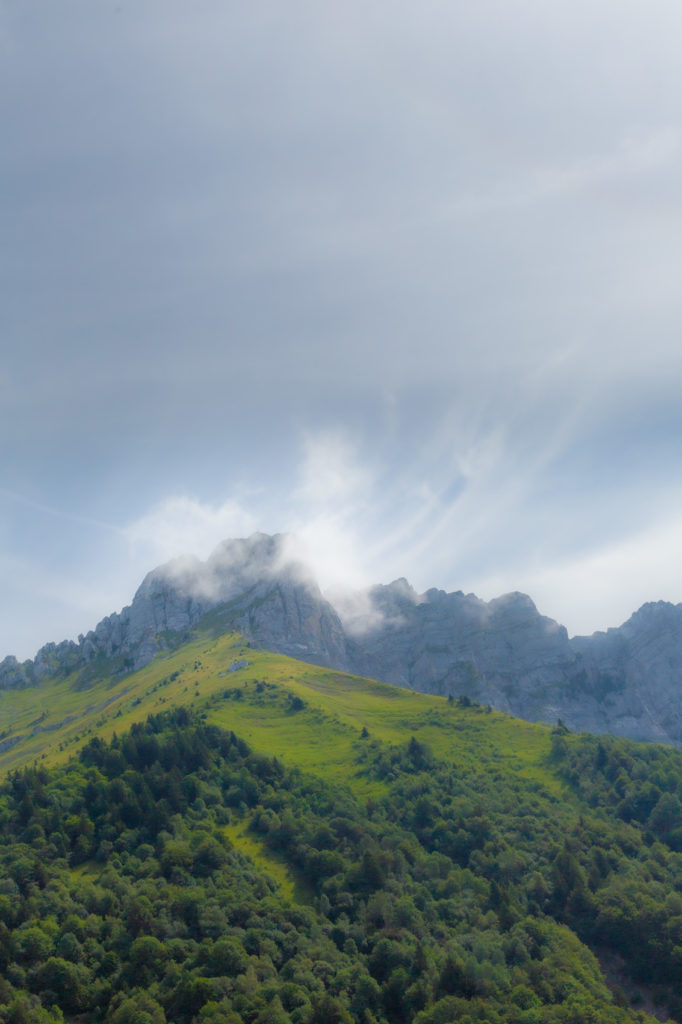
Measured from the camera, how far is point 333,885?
120m

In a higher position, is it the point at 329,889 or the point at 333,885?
the point at 333,885

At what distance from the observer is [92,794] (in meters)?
144

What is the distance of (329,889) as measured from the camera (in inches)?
4737

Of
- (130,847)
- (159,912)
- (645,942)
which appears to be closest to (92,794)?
(130,847)

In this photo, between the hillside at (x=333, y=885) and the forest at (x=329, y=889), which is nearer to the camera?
the forest at (x=329, y=889)

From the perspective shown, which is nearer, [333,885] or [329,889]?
[329,889]

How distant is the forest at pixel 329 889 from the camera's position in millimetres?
87188

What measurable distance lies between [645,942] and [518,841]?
116 feet

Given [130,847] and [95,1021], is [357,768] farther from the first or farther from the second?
[95,1021]

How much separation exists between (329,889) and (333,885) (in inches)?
38.5

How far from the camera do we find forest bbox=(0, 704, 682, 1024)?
286ft

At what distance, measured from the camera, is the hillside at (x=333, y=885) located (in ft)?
288

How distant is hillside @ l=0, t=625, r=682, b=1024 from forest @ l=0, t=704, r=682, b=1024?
0.34m

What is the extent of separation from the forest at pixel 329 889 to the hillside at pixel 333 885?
344 mm
